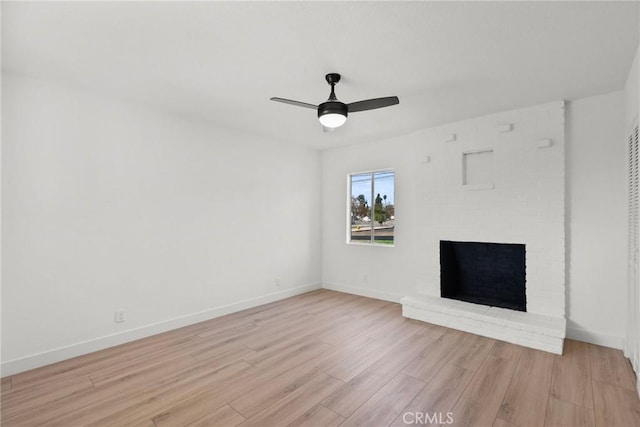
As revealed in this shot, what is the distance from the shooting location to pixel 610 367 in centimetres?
278

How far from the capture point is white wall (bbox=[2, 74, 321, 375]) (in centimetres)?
276

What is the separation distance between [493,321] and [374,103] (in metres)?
2.72

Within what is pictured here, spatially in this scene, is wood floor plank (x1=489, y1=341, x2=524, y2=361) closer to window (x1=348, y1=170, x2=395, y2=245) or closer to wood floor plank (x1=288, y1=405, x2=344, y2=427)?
wood floor plank (x1=288, y1=405, x2=344, y2=427)

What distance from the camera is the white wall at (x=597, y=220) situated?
3.19 meters

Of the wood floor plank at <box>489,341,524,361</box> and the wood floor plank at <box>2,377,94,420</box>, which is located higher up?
the wood floor plank at <box>489,341,524,361</box>

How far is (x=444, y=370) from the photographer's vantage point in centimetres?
275

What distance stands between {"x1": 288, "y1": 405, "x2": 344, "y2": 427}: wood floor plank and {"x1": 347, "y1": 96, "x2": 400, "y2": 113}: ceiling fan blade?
2.45m

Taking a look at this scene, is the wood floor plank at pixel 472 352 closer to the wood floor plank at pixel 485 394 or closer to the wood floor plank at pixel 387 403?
the wood floor plank at pixel 485 394

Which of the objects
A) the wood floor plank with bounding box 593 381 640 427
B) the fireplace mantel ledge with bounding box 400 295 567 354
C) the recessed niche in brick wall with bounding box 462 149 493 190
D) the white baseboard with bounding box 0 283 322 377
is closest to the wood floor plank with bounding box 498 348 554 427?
the fireplace mantel ledge with bounding box 400 295 567 354

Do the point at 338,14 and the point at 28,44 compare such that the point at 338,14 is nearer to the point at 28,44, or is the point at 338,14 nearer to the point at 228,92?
the point at 228,92

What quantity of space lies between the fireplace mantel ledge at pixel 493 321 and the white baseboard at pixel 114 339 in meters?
2.35

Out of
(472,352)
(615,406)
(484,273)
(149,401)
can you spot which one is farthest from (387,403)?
(484,273)

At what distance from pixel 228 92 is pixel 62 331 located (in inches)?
111

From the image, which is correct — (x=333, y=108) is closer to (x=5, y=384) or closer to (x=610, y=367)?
(x=610, y=367)
